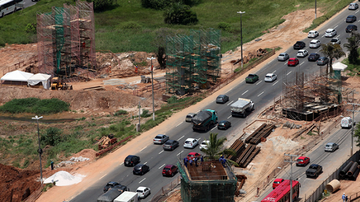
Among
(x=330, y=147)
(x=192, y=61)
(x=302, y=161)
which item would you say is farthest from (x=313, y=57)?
(x=302, y=161)

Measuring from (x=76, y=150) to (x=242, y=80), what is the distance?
36.8 metres

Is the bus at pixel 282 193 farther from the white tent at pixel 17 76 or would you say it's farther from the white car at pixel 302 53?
the white tent at pixel 17 76

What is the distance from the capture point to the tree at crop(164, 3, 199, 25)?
149000 millimetres

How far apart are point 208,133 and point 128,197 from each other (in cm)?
2320

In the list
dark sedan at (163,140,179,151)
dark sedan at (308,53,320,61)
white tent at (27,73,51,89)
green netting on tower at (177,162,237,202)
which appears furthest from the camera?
white tent at (27,73,51,89)

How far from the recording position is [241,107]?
8125cm

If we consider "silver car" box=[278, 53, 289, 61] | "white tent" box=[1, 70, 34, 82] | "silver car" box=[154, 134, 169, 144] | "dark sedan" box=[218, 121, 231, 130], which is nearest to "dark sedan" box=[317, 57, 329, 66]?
"silver car" box=[278, 53, 289, 61]

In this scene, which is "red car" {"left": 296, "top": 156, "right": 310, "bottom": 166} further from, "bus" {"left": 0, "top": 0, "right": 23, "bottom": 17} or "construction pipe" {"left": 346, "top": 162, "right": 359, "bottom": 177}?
"bus" {"left": 0, "top": 0, "right": 23, "bottom": 17}

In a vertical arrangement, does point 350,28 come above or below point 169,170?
above

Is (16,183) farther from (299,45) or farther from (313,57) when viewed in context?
(299,45)

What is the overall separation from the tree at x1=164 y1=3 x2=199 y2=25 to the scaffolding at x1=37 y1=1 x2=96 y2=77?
37892 millimetres

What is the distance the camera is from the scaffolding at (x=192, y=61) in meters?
94.9

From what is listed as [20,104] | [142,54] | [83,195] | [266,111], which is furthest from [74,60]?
[83,195]

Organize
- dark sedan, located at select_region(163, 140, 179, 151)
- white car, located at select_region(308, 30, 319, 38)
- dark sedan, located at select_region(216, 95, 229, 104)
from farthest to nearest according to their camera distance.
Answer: white car, located at select_region(308, 30, 319, 38) → dark sedan, located at select_region(216, 95, 229, 104) → dark sedan, located at select_region(163, 140, 179, 151)
